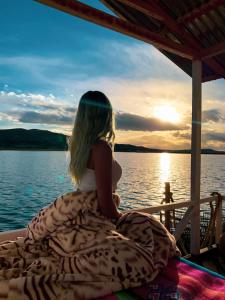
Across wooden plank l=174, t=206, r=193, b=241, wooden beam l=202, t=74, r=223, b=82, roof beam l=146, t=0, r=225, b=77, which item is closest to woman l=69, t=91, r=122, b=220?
roof beam l=146, t=0, r=225, b=77

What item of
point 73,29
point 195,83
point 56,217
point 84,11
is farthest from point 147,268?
point 73,29

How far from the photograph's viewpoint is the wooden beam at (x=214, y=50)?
3.27 metres

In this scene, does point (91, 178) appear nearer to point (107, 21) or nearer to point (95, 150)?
point (95, 150)

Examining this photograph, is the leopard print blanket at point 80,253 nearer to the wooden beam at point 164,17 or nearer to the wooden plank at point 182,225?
the wooden plank at point 182,225

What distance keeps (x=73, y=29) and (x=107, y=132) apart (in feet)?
13.8

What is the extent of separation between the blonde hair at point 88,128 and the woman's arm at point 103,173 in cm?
6

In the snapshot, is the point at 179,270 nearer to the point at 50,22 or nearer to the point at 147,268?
the point at 147,268

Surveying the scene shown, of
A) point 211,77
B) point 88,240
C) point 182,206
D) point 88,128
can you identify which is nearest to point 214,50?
point 211,77

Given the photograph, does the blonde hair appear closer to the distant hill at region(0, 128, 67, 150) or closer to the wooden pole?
the wooden pole

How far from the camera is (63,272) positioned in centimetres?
155

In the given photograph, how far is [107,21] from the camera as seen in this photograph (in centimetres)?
255

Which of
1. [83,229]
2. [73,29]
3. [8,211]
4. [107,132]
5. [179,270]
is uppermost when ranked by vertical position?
[73,29]

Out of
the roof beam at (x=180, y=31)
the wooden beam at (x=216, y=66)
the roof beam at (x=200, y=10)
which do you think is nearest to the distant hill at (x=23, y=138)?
the wooden beam at (x=216, y=66)

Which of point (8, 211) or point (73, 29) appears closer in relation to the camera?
point (73, 29)
